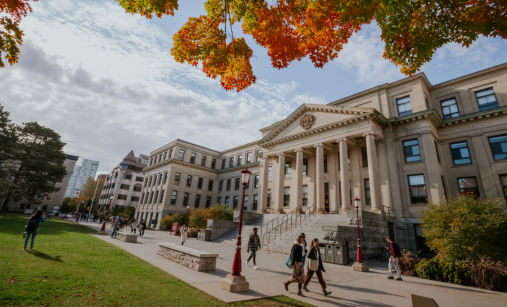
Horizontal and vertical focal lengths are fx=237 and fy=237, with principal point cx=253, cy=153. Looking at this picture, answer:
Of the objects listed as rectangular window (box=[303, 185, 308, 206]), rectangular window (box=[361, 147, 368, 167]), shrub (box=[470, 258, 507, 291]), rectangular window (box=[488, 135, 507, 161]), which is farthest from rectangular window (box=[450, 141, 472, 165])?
shrub (box=[470, 258, 507, 291])

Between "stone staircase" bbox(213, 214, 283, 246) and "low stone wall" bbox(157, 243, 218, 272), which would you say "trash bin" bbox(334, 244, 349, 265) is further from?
"stone staircase" bbox(213, 214, 283, 246)

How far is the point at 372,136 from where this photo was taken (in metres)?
23.3

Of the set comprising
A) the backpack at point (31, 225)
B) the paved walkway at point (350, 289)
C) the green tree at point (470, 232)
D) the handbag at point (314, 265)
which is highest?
the green tree at point (470, 232)

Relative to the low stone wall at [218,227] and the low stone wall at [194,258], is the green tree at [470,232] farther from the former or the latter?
the low stone wall at [218,227]

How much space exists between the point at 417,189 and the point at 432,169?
89.4 inches

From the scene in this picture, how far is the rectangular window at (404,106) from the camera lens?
25216 millimetres

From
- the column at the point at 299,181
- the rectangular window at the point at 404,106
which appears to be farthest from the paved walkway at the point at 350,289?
the rectangular window at the point at 404,106

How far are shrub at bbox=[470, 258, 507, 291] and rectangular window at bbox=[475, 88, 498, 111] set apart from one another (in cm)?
1937

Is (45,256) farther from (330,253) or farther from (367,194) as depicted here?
(367,194)

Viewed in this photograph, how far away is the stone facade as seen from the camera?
21.4 m

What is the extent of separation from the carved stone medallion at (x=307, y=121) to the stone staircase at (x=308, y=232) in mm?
11238

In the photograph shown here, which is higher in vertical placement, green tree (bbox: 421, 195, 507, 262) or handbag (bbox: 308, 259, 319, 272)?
green tree (bbox: 421, 195, 507, 262)

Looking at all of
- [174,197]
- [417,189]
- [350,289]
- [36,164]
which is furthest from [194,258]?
[174,197]

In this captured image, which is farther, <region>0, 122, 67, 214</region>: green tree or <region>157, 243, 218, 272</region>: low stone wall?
<region>0, 122, 67, 214</region>: green tree
